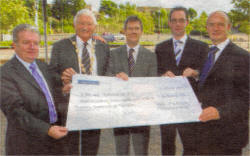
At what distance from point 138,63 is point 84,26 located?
61 centimetres

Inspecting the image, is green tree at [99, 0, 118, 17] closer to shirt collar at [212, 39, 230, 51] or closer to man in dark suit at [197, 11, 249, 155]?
man in dark suit at [197, 11, 249, 155]

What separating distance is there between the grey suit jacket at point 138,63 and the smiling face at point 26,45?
0.73m

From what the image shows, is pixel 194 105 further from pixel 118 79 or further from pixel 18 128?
pixel 18 128

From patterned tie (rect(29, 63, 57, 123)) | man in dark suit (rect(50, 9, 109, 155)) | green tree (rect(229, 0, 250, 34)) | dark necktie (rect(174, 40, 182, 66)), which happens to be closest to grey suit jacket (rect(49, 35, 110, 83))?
man in dark suit (rect(50, 9, 109, 155))

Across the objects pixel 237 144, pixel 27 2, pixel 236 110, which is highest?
pixel 27 2

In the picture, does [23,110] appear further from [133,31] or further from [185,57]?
[185,57]

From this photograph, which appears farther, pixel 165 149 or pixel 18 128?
pixel 165 149

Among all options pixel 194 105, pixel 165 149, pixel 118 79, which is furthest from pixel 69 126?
pixel 165 149

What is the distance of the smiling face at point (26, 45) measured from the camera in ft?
4.88

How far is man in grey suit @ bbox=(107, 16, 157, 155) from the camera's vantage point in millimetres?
1933

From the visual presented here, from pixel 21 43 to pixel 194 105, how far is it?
4.72 feet

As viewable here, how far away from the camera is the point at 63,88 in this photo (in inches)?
66.6

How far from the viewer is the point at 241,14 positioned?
2379 mm

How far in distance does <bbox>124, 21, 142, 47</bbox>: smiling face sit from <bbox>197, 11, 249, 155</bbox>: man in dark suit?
→ 0.62 metres
